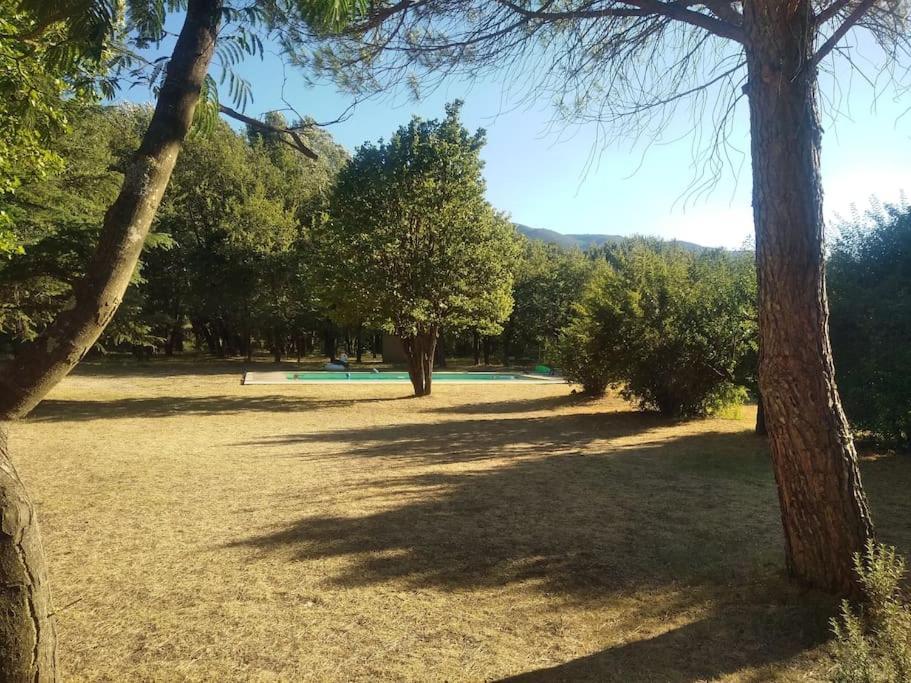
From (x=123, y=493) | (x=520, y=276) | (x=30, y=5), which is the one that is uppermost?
(x=520, y=276)

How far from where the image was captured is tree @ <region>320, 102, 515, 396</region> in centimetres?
1380

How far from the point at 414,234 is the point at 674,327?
7.12 m

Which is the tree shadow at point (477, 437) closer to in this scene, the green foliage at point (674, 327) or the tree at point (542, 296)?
the green foliage at point (674, 327)

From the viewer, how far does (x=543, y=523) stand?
4.67m

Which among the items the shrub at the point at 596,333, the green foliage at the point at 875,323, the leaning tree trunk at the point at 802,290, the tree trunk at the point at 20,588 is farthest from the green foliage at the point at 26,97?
the shrub at the point at 596,333

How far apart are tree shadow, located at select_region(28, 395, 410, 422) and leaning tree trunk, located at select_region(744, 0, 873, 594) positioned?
11347mm

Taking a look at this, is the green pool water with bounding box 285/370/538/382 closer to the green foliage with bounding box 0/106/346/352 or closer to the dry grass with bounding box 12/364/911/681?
the green foliage with bounding box 0/106/346/352

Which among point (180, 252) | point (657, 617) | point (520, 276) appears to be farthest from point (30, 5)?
point (520, 276)

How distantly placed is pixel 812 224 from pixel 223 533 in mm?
4668

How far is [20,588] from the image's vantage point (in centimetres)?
163

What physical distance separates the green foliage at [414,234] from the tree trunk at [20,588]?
11.9 m

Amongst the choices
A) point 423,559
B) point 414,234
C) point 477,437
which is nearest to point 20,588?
point 423,559

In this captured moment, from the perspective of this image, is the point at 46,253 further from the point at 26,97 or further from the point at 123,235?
the point at 123,235

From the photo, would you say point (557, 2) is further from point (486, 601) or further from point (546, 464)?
point (546, 464)
